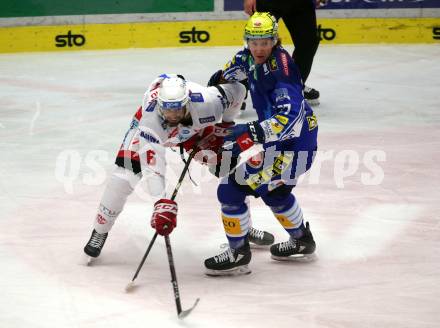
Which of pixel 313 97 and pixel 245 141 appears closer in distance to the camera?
pixel 245 141

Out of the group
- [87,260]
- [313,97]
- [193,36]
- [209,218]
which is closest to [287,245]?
[209,218]

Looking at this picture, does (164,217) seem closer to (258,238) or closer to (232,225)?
(232,225)

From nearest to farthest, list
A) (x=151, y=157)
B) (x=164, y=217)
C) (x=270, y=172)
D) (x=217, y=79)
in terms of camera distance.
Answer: (x=164, y=217)
(x=151, y=157)
(x=270, y=172)
(x=217, y=79)

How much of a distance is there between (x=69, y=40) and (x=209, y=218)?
4.60 meters

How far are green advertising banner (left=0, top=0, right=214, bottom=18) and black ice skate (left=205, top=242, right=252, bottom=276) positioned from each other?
17.4 feet

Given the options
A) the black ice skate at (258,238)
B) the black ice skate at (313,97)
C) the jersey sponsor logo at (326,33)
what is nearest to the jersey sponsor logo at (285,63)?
the black ice skate at (258,238)

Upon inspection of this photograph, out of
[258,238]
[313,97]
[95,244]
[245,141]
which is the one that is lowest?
[313,97]

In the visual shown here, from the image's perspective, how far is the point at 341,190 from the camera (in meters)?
5.63

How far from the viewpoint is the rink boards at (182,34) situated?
9203mm

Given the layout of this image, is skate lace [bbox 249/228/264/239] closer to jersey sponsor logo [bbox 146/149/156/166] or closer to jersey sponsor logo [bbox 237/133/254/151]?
jersey sponsor logo [bbox 237/133/254/151]

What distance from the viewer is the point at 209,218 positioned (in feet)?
17.0

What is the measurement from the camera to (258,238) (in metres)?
4.79

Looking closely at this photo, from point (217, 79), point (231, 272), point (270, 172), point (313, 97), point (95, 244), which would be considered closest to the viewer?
point (270, 172)

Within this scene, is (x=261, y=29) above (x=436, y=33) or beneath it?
above
